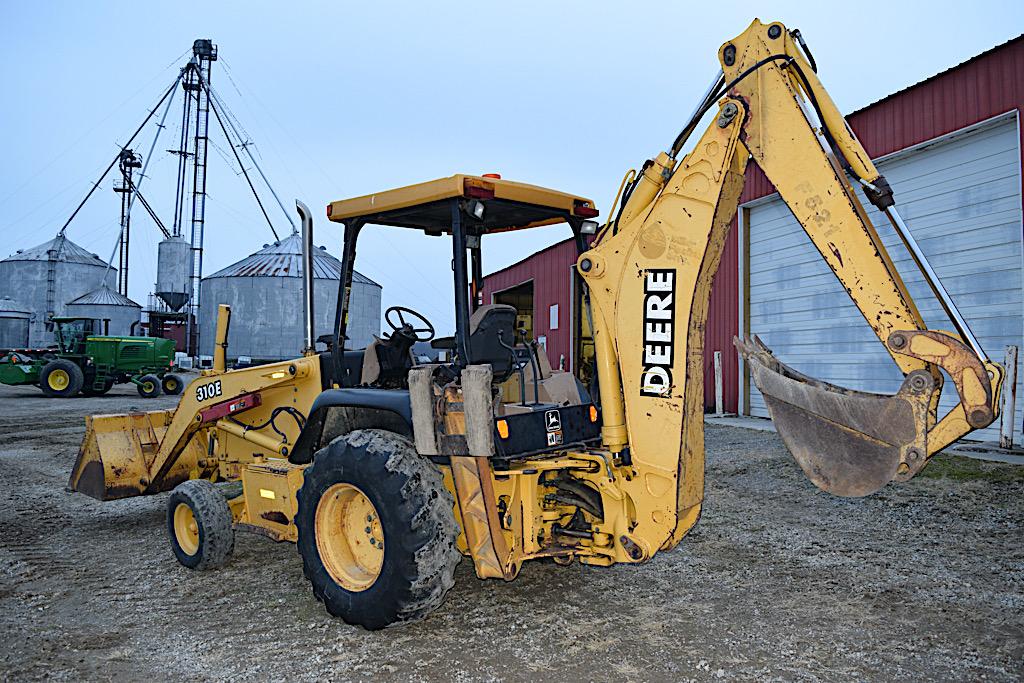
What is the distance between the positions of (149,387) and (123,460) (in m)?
17.3

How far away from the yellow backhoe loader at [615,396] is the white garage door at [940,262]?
23.2 ft

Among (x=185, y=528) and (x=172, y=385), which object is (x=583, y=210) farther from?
(x=172, y=385)

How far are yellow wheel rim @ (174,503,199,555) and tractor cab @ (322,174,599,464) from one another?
1.30 meters

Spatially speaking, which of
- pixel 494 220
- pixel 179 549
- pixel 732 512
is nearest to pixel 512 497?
pixel 494 220

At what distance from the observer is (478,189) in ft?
13.6

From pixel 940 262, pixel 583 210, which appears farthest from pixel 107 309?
pixel 583 210

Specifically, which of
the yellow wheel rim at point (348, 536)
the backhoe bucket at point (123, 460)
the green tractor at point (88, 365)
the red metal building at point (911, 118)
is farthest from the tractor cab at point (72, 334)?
the yellow wheel rim at point (348, 536)

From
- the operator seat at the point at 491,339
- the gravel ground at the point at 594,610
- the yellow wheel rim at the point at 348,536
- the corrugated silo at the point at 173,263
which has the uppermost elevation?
the corrugated silo at the point at 173,263

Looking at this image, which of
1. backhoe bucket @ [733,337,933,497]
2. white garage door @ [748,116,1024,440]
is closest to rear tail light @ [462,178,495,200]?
backhoe bucket @ [733,337,933,497]

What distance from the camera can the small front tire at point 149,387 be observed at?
21.9 meters

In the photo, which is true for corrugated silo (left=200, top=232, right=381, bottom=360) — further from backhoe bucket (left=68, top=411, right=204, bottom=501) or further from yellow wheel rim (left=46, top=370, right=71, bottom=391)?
backhoe bucket (left=68, top=411, right=204, bottom=501)

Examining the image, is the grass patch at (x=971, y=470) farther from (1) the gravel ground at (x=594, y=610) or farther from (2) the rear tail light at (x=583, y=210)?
(2) the rear tail light at (x=583, y=210)

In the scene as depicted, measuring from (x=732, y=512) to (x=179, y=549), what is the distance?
4641 millimetres

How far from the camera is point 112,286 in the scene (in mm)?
43125
